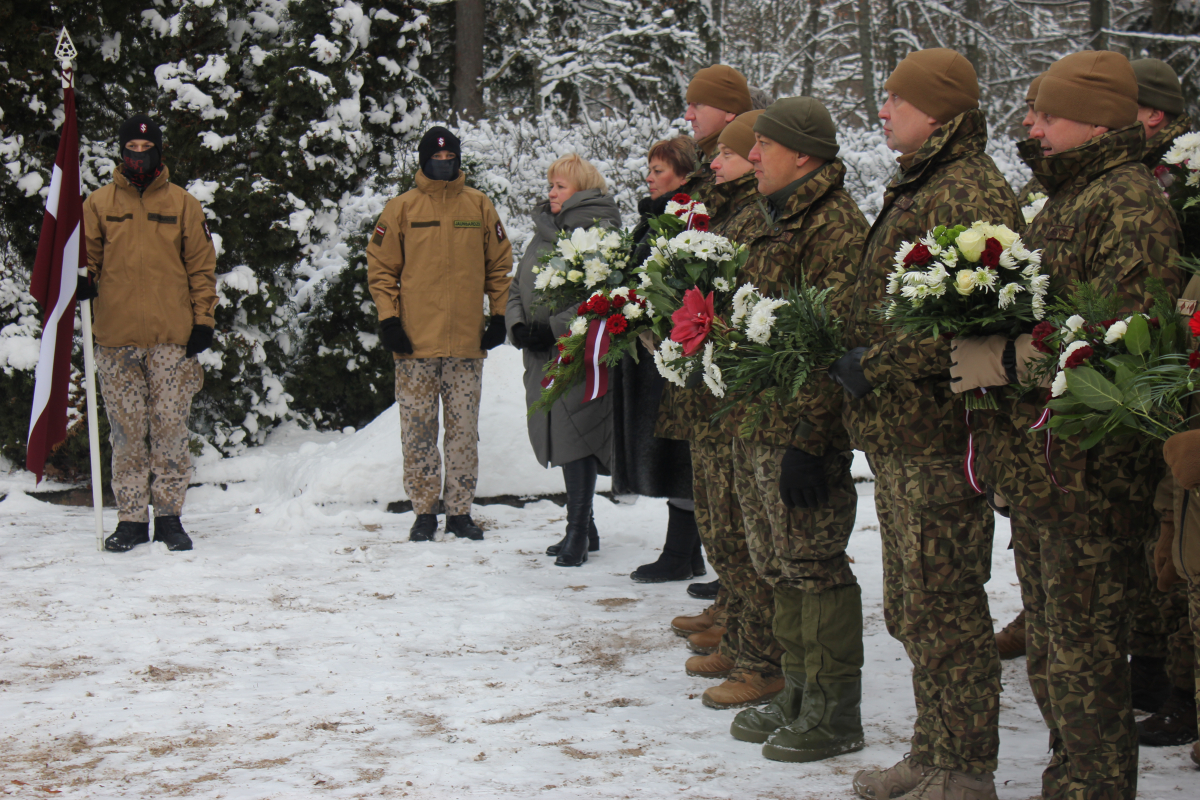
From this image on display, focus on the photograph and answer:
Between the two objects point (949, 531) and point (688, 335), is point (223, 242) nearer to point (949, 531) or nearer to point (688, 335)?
point (688, 335)

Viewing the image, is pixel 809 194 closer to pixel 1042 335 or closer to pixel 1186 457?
pixel 1042 335

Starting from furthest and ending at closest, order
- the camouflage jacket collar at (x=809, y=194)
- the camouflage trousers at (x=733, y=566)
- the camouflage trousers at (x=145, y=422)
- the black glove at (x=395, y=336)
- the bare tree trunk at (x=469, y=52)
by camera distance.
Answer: the bare tree trunk at (x=469, y=52) < the black glove at (x=395, y=336) < the camouflage trousers at (x=145, y=422) < the camouflage trousers at (x=733, y=566) < the camouflage jacket collar at (x=809, y=194)

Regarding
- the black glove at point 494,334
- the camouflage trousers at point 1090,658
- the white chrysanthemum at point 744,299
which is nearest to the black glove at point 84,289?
the black glove at point 494,334

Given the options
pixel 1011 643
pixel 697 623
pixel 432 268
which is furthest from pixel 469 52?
pixel 1011 643

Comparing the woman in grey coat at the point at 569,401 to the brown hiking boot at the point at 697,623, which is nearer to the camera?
the brown hiking boot at the point at 697,623

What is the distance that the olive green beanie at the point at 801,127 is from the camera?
3.58 meters

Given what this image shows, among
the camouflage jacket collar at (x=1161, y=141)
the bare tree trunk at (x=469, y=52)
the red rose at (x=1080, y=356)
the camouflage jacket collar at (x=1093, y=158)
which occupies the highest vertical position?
the bare tree trunk at (x=469, y=52)

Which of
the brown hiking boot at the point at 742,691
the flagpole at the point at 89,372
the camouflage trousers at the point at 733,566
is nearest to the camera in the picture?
the brown hiking boot at the point at 742,691

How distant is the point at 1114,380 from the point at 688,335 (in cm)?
144

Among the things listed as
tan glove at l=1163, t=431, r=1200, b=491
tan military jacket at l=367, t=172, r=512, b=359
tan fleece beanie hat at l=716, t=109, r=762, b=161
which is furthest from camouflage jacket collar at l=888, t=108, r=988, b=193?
tan military jacket at l=367, t=172, r=512, b=359

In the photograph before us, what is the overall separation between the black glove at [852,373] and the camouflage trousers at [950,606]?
233mm

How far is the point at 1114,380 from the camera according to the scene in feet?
8.20

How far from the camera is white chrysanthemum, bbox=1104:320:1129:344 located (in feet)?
8.12

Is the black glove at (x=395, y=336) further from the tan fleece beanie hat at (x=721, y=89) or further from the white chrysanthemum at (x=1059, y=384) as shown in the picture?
the white chrysanthemum at (x=1059, y=384)
